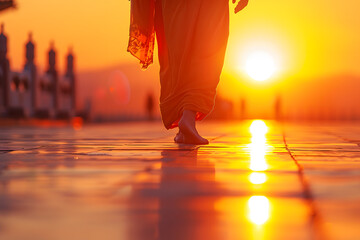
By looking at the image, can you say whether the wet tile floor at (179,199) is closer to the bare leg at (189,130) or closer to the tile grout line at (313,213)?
the tile grout line at (313,213)

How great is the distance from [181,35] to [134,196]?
2.91 m

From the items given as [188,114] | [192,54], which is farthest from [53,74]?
[188,114]

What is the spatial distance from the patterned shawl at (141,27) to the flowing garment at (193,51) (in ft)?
0.81

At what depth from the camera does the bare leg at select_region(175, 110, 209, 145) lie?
13.9ft

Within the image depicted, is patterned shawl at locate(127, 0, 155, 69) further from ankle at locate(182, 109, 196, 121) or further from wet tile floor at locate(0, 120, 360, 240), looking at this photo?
wet tile floor at locate(0, 120, 360, 240)

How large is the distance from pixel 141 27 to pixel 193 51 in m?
0.55

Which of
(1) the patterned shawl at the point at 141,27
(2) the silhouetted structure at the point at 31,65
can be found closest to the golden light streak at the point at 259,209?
(1) the patterned shawl at the point at 141,27

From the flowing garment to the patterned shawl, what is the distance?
25cm

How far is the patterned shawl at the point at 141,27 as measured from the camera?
4.77 metres

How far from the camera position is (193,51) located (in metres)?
4.51

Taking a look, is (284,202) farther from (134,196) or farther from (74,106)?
(74,106)

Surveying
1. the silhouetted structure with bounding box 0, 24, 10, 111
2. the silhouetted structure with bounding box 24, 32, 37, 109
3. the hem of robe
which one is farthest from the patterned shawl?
the silhouetted structure with bounding box 24, 32, 37, 109

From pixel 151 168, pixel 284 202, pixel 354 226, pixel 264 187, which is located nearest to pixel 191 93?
pixel 151 168

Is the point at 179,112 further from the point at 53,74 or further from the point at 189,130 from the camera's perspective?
the point at 53,74
